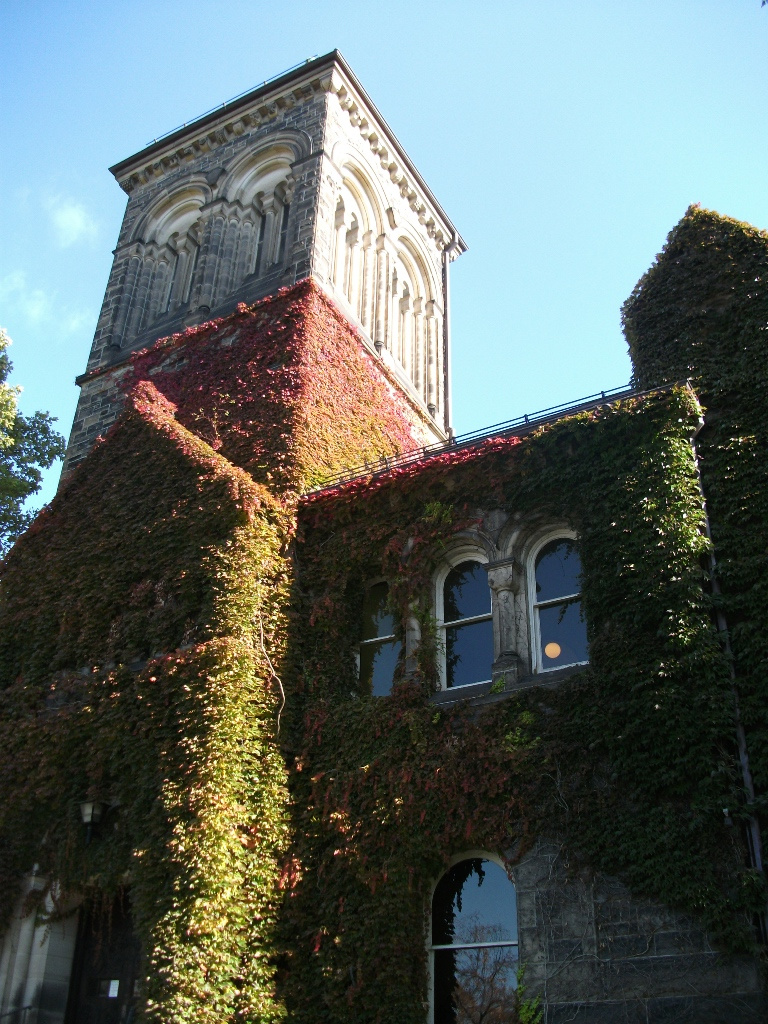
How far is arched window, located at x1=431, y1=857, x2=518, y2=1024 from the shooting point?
11.1m

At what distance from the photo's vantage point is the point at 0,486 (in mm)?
26812

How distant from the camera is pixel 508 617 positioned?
13234 mm

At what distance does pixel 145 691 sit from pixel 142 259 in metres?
16.1

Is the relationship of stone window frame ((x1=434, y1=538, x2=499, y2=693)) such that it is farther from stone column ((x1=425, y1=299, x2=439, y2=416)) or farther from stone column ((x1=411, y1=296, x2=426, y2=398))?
stone column ((x1=411, y1=296, x2=426, y2=398))

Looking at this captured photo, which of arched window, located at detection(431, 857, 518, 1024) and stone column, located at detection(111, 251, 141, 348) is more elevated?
stone column, located at detection(111, 251, 141, 348)

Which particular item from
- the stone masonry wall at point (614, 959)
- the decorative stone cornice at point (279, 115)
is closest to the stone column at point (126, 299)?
the decorative stone cornice at point (279, 115)

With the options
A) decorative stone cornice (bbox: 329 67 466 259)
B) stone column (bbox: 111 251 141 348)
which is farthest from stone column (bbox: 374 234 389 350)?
stone column (bbox: 111 251 141 348)

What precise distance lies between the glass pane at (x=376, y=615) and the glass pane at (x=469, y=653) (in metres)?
1.00

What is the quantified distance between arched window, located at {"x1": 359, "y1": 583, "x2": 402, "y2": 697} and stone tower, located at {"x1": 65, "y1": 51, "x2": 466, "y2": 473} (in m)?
8.91

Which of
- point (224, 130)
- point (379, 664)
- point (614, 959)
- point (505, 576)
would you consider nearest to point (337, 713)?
point (379, 664)

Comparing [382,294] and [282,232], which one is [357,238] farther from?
[282,232]

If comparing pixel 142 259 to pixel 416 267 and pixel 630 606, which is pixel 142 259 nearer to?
pixel 416 267

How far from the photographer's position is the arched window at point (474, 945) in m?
11.1

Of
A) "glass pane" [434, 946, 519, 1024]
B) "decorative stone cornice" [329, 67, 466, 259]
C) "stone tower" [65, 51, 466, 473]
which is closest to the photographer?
"glass pane" [434, 946, 519, 1024]
